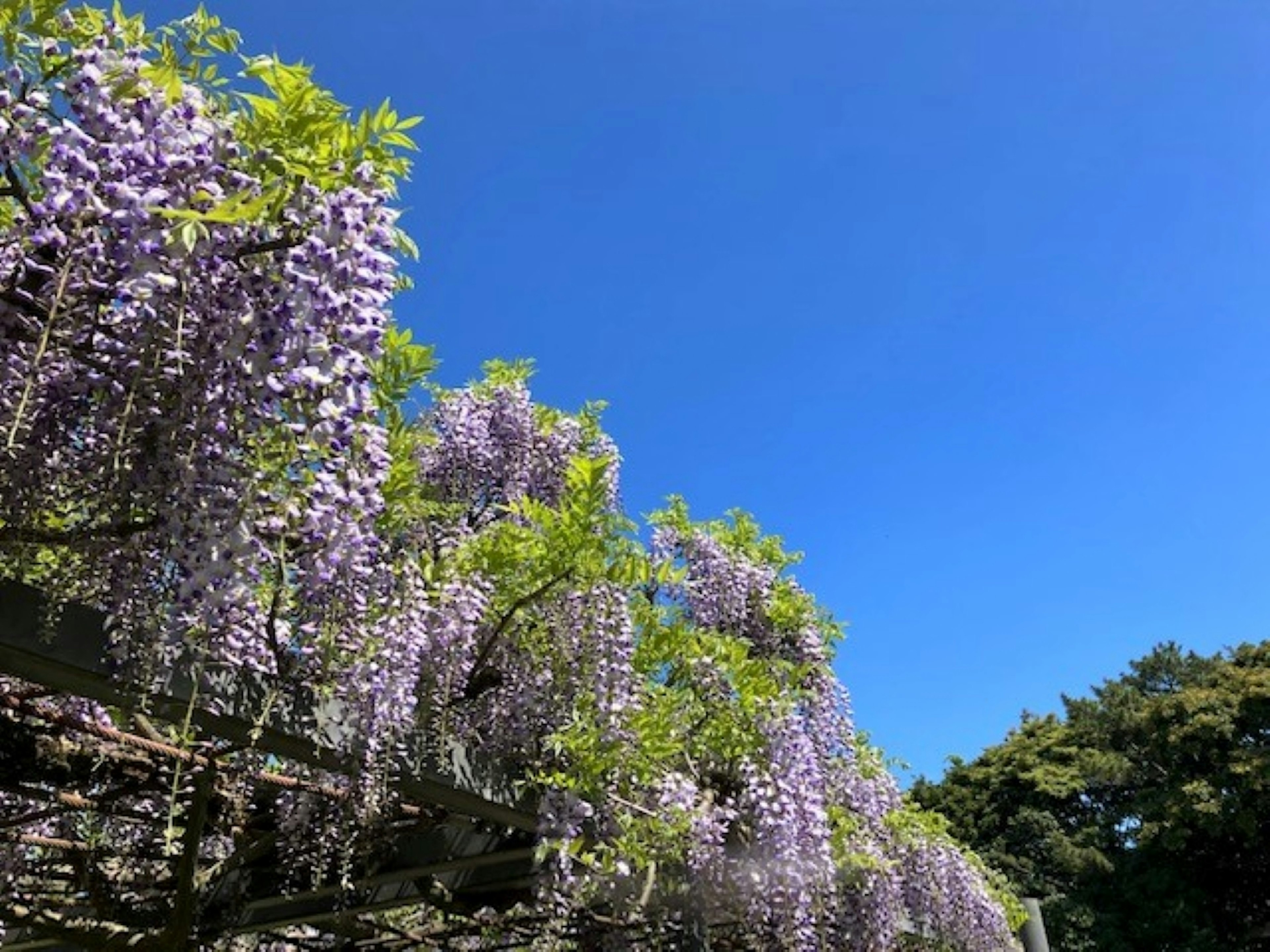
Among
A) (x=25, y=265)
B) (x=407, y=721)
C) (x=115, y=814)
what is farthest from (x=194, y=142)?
(x=115, y=814)

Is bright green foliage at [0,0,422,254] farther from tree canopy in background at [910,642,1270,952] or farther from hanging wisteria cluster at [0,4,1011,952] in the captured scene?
tree canopy in background at [910,642,1270,952]

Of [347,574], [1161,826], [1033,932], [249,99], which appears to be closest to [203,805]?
[347,574]

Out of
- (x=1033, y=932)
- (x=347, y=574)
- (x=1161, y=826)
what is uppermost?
(x=1161, y=826)

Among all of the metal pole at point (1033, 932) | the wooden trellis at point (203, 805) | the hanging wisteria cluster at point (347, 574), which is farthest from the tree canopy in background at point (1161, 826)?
the wooden trellis at point (203, 805)

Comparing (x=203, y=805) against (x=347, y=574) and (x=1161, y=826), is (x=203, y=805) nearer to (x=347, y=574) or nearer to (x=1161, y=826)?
(x=347, y=574)

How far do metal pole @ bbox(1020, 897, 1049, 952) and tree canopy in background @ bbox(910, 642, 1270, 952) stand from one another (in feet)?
33.8

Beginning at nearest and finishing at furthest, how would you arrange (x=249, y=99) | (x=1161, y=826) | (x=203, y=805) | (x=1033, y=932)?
(x=249, y=99) → (x=203, y=805) → (x=1033, y=932) → (x=1161, y=826)

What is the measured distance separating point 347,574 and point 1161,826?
1872 cm

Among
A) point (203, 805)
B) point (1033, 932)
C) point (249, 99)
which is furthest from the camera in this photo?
point (1033, 932)

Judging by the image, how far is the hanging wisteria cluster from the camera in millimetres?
2256

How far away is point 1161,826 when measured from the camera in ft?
58.5

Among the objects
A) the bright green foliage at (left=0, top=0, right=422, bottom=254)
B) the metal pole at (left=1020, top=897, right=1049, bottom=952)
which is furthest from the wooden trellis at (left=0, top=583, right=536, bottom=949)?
the metal pole at (left=1020, top=897, right=1049, bottom=952)

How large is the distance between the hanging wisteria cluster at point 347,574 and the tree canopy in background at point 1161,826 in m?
12.9

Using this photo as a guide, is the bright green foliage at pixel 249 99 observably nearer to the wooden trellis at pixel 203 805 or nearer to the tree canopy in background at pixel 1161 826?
the wooden trellis at pixel 203 805
